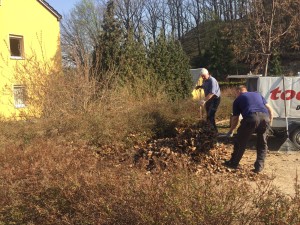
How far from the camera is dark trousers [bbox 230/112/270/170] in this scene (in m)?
7.29

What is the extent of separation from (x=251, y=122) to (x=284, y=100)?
2955 mm

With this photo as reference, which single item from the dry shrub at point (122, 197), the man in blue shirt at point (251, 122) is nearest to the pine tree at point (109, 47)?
the man in blue shirt at point (251, 122)

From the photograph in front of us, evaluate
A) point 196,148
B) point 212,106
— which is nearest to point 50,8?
point 212,106

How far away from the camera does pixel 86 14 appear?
53.1 meters

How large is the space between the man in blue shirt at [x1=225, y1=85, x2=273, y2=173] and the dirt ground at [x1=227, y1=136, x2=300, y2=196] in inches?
17.2

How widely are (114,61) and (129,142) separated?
8.27m

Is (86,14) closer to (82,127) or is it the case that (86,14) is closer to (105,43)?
(105,43)

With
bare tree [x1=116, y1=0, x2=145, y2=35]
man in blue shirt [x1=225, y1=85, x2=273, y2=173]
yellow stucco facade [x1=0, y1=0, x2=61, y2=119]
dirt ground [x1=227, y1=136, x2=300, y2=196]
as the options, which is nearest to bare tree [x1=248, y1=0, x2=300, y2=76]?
dirt ground [x1=227, y1=136, x2=300, y2=196]

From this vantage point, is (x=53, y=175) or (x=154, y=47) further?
(x=154, y=47)

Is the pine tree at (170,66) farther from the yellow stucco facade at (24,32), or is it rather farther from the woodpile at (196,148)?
the woodpile at (196,148)

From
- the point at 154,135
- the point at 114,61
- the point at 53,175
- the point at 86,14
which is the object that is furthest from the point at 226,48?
the point at 53,175

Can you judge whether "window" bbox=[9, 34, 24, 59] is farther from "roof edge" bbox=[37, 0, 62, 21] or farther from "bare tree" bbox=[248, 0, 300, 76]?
"bare tree" bbox=[248, 0, 300, 76]

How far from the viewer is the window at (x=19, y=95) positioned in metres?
11.5

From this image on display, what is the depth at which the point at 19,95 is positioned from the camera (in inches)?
468
